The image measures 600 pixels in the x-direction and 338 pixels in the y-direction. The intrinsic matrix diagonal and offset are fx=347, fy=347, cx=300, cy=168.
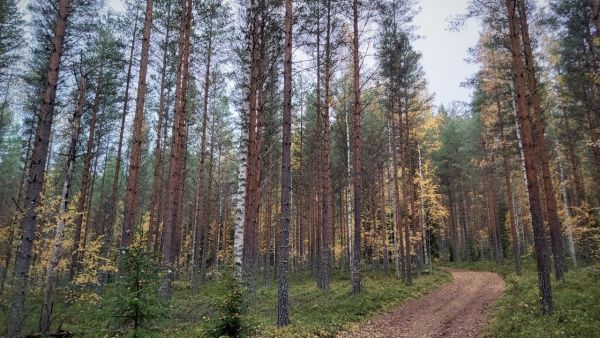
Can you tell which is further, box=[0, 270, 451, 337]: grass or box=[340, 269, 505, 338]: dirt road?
box=[340, 269, 505, 338]: dirt road

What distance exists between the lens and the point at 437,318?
11586 mm

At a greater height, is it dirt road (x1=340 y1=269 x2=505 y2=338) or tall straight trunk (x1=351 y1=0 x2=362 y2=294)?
tall straight trunk (x1=351 y1=0 x2=362 y2=294)

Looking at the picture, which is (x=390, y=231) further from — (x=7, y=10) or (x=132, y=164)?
(x=7, y=10)

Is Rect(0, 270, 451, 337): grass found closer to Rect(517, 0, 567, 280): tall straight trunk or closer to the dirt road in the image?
the dirt road

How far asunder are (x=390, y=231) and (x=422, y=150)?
26.3 feet

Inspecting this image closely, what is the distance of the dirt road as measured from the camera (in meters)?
9.75

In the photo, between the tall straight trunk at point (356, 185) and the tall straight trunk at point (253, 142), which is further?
the tall straight trunk at point (356, 185)

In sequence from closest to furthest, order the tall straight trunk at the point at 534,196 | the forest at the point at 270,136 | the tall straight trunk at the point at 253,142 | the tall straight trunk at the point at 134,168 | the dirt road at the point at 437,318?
the forest at the point at 270,136
the tall straight trunk at the point at 534,196
the dirt road at the point at 437,318
the tall straight trunk at the point at 134,168
the tall straight trunk at the point at 253,142

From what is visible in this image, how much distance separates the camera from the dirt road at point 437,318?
32.0ft

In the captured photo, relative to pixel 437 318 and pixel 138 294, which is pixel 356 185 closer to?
pixel 437 318

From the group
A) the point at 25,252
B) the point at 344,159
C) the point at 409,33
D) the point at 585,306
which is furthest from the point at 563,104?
the point at 25,252

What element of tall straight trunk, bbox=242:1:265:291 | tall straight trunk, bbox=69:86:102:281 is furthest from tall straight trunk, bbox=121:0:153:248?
tall straight trunk, bbox=69:86:102:281

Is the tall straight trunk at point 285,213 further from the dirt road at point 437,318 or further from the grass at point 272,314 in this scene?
the dirt road at point 437,318

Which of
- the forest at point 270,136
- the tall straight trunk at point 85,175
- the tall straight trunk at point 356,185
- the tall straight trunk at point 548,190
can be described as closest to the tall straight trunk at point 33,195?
the forest at point 270,136
